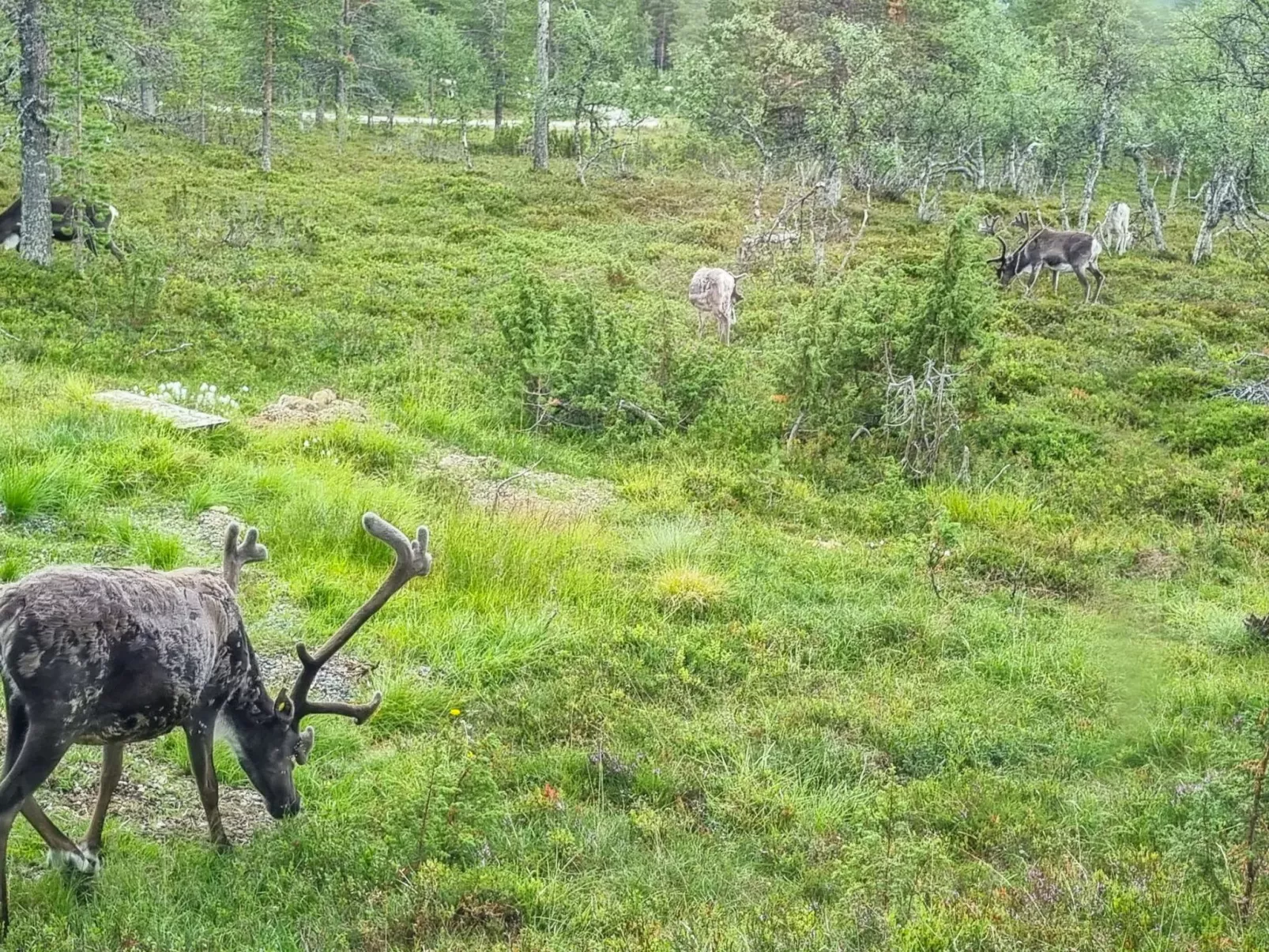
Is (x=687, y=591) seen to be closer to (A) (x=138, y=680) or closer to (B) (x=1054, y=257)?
(A) (x=138, y=680)

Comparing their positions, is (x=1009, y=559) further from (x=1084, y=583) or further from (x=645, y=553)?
(x=645, y=553)

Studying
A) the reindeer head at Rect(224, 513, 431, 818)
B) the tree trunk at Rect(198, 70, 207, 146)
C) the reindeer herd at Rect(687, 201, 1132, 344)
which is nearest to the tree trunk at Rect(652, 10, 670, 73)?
the tree trunk at Rect(198, 70, 207, 146)

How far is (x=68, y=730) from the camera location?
3869 millimetres

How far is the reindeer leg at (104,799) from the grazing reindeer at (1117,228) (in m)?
27.5

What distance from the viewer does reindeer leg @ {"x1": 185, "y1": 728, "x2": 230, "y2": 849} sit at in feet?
14.3

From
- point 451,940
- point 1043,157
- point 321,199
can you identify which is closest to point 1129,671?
point 451,940

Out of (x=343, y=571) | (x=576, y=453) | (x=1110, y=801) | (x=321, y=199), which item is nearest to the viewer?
(x=1110, y=801)

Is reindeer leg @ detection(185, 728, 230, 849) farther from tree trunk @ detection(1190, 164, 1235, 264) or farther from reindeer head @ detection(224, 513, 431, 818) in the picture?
tree trunk @ detection(1190, 164, 1235, 264)

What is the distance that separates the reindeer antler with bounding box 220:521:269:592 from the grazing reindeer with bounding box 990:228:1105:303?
60.7 ft

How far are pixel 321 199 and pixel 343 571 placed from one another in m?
21.2

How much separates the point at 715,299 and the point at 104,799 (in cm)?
1430

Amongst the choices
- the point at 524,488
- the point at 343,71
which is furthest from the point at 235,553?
the point at 343,71

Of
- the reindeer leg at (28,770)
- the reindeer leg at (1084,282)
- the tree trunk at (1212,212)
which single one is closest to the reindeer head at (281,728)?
the reindeer leg at (28,770)

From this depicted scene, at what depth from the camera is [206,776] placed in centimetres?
444
